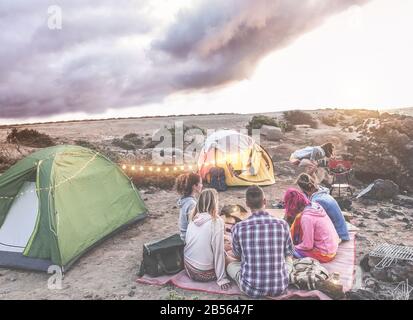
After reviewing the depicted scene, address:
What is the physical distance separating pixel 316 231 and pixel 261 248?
3.80 feet

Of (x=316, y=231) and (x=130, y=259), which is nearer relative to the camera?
(x=316, y=231)

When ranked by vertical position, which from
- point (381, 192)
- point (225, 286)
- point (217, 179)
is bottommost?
point (225, 286)

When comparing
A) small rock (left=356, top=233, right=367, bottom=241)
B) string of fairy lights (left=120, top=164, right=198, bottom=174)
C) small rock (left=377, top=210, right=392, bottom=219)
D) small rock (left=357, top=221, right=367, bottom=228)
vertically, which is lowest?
small rock (left=356, top=233, right=367, bottom=241)

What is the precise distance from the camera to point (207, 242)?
14.0 ft

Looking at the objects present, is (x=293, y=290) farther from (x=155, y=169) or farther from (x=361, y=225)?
(x=155, y=169)

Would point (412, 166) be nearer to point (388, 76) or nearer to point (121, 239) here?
point (388, 76)

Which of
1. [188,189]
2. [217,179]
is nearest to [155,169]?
[217,179]

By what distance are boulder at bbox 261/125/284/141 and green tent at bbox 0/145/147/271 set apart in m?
10.1

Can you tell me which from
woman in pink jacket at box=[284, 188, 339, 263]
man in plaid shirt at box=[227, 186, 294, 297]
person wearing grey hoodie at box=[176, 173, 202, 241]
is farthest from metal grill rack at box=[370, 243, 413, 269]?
person wearing grey hoodie at box=[176, 173, 202, 241]

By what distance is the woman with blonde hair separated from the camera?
422cm

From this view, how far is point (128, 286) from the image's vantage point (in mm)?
4668

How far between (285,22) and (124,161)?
6285 millimetres

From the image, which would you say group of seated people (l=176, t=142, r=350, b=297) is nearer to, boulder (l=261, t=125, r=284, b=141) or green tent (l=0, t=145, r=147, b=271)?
green tent (l=0, t=145, r=147, b=271)

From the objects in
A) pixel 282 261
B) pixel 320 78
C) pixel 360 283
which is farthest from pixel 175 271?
pixel 320 78
